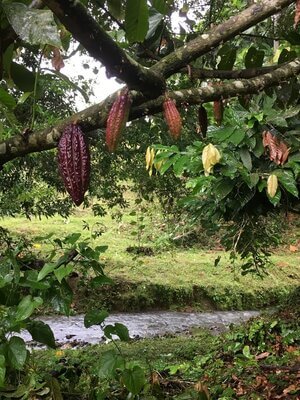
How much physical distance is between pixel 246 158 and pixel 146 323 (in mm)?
3705

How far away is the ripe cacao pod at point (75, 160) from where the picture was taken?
0.87m

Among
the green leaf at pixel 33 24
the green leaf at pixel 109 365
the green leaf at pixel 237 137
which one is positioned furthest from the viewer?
the green leaf at pixel 237 137

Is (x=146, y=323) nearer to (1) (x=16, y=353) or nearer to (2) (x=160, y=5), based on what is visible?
(1) (x=16, y=353)

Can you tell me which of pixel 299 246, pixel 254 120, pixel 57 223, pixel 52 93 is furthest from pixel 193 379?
pixel 57 223

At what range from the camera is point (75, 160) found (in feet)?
2.85

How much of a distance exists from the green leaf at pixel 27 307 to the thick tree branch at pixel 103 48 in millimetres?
681

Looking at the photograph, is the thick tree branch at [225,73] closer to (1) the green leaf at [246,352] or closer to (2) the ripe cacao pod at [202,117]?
(2) the ripe cacao pod at [202,117]

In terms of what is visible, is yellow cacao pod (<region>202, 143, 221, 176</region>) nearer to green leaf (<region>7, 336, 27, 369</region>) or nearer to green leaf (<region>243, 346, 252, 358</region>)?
green leaf (<region>7, 336, 27, 369</region>)

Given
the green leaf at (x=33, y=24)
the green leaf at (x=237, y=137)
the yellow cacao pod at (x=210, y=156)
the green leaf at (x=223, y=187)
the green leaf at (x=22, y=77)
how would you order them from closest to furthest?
the green leaf at (x=33, y=24), the green leaf at (x=22, y=77), the yellow cacao pod at (x=210, y=156), the green leaf at (x=237, y=137), the green leaf at (x=223, y=187)

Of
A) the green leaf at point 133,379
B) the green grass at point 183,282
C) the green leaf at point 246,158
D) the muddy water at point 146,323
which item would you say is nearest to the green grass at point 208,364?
the green leaf at point 133,379

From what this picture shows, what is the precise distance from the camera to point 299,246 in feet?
29.4

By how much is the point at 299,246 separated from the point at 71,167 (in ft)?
28.6

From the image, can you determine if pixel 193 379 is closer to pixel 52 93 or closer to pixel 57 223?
pixel 52 93

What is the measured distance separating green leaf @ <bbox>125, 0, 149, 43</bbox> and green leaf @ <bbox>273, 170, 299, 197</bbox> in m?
1.56
